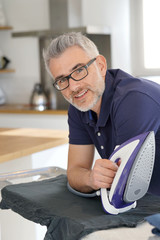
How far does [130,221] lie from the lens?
116cm

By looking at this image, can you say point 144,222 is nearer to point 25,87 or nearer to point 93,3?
point 93,3

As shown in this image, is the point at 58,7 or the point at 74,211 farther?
the point at 58,7

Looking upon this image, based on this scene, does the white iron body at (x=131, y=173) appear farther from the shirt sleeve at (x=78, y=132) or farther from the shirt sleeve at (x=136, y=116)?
the shirt sleeve at (x=78, y=132)

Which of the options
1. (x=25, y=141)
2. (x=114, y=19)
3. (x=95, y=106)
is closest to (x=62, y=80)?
(x=95, y=106)

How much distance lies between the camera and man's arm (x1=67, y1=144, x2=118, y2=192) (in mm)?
1294

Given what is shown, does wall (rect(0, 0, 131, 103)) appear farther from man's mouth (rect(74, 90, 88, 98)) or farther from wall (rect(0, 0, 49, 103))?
man's mouth (rect(74, 90, 88, 98))

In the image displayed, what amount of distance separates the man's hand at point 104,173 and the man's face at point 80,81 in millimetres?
382

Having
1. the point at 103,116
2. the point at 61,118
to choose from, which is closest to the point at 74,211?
the point at 103,116

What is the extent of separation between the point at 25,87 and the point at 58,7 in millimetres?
984

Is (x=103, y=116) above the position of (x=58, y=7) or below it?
below

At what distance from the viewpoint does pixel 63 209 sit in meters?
1.29

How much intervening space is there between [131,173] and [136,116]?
264 millimetres

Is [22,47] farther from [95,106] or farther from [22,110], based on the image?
[95,106]

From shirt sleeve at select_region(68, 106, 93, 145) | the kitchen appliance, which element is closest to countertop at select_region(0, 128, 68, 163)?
Result: shirt sleeve at select_region(68, 106, 93, 145)
